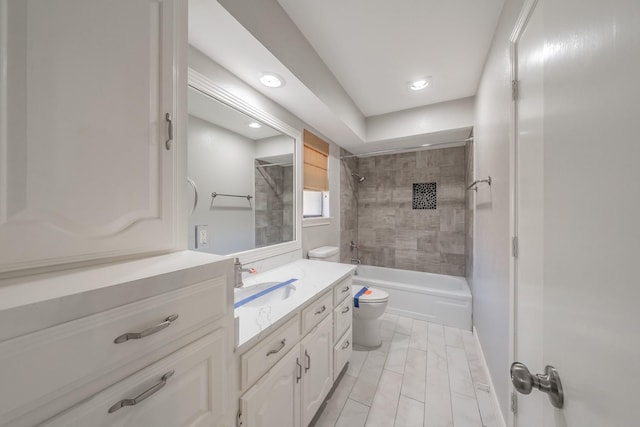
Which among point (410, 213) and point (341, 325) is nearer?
point (341, 325)

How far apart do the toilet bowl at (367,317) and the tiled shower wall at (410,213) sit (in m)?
1.11

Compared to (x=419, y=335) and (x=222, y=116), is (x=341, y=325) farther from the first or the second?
(x=222, y=116)

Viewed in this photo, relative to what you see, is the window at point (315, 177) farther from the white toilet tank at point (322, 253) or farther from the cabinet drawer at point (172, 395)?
the cabinet drawer at point (172, 395)

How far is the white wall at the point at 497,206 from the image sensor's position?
3.95 feet

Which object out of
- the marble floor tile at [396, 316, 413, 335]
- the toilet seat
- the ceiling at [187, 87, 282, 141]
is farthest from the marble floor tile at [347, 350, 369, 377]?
the ceiling at [187, 87, 282, 141]

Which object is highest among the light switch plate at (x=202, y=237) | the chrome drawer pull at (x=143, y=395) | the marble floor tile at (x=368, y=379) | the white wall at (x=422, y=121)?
the white wall at (x=422, y=121)

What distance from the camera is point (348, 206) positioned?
341 centimetres

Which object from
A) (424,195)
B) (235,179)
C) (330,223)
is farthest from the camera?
(424,195)

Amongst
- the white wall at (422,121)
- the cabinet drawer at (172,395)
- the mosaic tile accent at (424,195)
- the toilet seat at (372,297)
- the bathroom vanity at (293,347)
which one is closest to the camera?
the cabinet drawer at (172,395)

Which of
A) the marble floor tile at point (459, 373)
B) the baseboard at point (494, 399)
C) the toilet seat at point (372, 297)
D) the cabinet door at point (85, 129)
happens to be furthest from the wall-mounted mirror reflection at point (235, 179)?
the baseboard at point (494, 399)

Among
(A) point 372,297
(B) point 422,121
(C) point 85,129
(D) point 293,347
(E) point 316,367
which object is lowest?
(E) point 316,367

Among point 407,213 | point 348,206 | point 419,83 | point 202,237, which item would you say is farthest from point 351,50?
point 407,213

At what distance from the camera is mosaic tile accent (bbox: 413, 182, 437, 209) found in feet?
11.0

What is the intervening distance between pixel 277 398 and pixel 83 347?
2.80 ft
